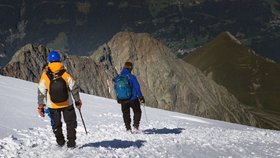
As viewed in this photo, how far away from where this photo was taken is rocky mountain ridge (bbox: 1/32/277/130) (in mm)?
108250

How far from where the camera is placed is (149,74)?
13788 cm

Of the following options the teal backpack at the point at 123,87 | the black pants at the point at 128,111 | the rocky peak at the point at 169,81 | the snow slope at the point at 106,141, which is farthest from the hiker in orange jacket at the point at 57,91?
the rocky peak at the point at 169,81

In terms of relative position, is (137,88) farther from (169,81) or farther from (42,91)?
(169,81)

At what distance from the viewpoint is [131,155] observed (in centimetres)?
1227

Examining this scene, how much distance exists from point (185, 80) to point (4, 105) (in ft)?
393

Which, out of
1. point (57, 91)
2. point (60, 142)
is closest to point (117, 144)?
point (60, 142)

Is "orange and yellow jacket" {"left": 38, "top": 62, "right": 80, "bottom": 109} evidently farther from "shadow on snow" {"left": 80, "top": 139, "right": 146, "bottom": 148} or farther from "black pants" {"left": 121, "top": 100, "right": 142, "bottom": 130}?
"black pants" {"left": 121, "top": 100, "right": 142, "bottom": 130}

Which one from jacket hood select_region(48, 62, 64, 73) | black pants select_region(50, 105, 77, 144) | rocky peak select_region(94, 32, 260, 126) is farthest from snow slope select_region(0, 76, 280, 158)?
rocky peak select_region(94, 32, 260, 126)

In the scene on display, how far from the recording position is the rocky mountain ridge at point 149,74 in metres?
108

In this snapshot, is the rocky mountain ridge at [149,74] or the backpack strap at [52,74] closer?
the backpack strap at [52,74]

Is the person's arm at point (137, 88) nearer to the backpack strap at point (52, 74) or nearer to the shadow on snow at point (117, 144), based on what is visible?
the shadow on snow at point (117, 144)

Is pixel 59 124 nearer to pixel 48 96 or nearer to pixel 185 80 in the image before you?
pixel 48 96

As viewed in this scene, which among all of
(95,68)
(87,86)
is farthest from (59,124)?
(95,68)

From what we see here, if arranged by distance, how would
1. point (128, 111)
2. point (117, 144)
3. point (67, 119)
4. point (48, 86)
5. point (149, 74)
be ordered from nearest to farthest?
point (48, 86) < point (67, 119) < point (117, 144) < point (128, 111) < point (149, 74)
